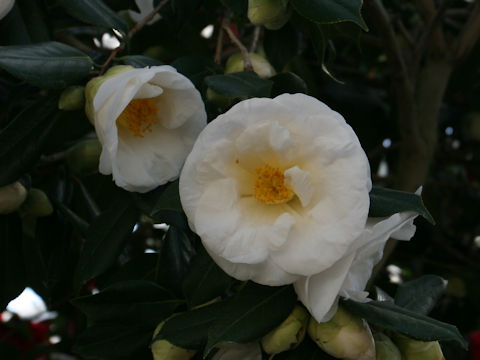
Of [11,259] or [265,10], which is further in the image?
[11,259]

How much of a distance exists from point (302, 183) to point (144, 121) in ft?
0.88

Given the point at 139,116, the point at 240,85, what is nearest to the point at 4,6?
the point at 139,116

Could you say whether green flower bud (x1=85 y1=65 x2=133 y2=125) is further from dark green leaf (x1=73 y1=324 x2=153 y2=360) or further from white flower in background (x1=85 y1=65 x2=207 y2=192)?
dark green leaf (x1=73 y1=324 x2=153 y2=360)

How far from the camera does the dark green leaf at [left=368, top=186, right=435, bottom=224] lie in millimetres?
840

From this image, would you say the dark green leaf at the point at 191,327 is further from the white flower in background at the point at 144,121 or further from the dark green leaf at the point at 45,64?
the dark green leaf at the point at 45,64

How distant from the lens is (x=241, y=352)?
899 millimetres

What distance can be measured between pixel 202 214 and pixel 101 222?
0.30 metres

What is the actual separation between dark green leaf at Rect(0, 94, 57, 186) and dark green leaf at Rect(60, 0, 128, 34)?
124mm

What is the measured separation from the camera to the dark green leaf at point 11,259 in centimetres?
117

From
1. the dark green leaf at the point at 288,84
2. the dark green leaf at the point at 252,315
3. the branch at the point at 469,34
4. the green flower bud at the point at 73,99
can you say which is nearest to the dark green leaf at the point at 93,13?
the green flower bud at the point at 73,99

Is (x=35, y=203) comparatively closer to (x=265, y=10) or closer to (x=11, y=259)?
(x=11, y=259)

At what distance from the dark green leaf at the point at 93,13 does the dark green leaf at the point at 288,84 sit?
236 millimetres

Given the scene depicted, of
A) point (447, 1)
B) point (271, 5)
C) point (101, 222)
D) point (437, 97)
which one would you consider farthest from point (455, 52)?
point (101, 222)

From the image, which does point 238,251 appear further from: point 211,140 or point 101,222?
point 101,222
